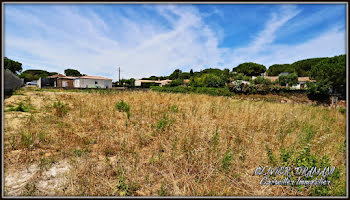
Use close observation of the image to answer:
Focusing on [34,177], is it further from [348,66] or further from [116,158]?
[348,66]

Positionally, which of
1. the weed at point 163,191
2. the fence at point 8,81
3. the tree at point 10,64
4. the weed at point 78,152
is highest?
the tree at point 10,64

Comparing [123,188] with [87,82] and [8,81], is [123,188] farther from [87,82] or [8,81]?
[87,82]

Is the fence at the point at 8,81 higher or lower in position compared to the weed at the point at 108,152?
higher

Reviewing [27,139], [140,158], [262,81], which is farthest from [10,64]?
[262,81]

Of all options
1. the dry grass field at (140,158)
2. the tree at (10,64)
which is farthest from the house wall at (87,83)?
the dry grass field at (140,158)

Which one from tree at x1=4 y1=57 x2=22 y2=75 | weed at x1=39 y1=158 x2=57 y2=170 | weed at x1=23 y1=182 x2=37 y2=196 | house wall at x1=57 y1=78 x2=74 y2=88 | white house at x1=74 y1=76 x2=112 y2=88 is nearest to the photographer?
weed at x1=23 y1=182 x2=37 y2=196

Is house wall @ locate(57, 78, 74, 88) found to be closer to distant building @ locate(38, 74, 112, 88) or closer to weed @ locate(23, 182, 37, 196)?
distant building @ locate(38, 74, 112, 88)

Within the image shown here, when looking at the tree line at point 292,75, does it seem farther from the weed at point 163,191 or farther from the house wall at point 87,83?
the weed at point 163,191

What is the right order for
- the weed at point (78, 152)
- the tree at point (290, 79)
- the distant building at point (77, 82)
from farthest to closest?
the tree at point (290, 79) → the distant building at point (77, 82) → the weed at point (78, 152)

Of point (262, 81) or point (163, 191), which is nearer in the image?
point (163, 191)

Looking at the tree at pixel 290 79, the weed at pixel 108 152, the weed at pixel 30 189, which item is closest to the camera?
the weed at pixel 30 189

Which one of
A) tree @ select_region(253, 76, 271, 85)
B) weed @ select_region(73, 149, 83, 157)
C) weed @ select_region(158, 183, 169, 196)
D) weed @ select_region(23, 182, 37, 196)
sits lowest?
weed @ select_region(158, 183, 169, 196)

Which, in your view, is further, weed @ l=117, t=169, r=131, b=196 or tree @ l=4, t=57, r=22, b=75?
tree @ l=4, t=57, r=22, b=75

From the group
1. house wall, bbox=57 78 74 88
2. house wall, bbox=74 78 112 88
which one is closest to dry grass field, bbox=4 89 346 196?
house wall, bbox=74 78 112 88
